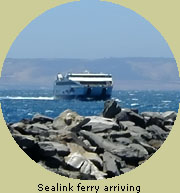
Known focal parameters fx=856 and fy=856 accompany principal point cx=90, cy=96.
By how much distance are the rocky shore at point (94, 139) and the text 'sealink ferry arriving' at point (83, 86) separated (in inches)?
14.4

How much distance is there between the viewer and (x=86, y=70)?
18.4m

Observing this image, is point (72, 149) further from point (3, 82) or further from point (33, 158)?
point (3, 82)

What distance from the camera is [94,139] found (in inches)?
698

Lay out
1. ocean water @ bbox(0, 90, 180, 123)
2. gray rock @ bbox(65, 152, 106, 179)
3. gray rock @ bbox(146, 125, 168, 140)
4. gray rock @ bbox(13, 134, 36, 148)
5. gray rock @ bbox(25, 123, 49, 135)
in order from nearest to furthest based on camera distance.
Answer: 1. gray rock @ bbox(65, 152, 106, 179)
2. gray rock @ bbox(13, 134, 36, 148)
3. gray rock @ bbox(25, 123, 49, 135)
4. ocean water @ bbox(0, 90, 180, 123)
5. gray rock @ bbox(146, 125, 168, 140)

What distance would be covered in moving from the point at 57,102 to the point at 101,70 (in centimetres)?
117

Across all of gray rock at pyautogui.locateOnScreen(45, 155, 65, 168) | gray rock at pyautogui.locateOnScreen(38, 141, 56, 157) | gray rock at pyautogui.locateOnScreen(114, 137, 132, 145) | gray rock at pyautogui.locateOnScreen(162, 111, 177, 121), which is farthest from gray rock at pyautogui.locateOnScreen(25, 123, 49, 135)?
gray rock at pyautogui.locateOnScreen(162, 111, 177, 121)

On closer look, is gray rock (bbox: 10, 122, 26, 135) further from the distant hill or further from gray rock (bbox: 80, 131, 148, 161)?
gray rock (bbox: 80, 131, 148, 161)

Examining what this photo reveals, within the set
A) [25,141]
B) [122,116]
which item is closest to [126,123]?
[122,116]

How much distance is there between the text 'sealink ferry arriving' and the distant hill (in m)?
0.15

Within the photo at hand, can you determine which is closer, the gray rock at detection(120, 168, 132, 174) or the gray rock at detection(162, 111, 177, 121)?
the gray rock at detection(120, 168, 132, 174)

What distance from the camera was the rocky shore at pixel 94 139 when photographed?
1700cm

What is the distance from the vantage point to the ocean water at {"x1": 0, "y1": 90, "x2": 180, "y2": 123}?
18.3 metres

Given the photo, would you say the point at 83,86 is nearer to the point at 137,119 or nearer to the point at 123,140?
the point at 137,119

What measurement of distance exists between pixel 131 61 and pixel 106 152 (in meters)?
2.32
